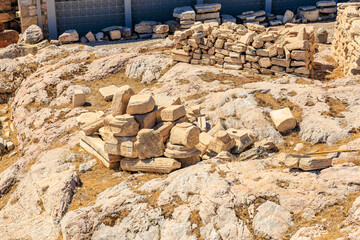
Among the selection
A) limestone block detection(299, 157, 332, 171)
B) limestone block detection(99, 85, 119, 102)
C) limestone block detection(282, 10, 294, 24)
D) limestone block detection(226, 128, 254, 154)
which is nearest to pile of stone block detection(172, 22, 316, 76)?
limestone block detection(99, 85, 119, 102)

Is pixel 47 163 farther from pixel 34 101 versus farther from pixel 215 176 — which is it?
pixel 34 101

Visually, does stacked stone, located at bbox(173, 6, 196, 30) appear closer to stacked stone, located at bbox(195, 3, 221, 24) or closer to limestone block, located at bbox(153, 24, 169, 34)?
stacked stone, located at bbox(195, 3, 221, 24)

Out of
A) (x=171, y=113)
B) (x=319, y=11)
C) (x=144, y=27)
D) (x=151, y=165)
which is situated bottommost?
(x=151, y=165)

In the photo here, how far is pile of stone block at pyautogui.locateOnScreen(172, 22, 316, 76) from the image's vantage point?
531 inches

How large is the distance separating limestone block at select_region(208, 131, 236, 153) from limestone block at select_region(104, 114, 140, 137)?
1.58 m

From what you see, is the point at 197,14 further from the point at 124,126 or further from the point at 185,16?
the point at 124,126

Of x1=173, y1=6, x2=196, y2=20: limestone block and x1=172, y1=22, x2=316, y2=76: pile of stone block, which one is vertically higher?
x1=173, y1=6, x2=196, y2=20: limestone block

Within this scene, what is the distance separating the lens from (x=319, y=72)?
48.2ft

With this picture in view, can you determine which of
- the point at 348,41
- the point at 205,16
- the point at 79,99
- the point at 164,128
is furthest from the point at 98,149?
the point at 205,16

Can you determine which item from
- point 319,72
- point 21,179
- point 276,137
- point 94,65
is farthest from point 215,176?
point 94,65

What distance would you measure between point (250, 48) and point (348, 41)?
3.03 meters

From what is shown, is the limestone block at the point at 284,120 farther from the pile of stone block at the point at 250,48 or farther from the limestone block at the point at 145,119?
the pile of stone block at the point at 250,48

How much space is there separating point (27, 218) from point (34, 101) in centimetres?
699

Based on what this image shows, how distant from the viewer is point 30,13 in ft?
69.0
